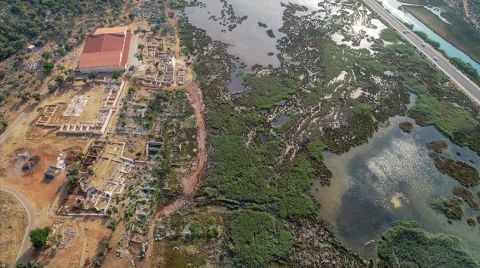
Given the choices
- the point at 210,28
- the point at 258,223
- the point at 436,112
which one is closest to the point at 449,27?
the point at 436,112

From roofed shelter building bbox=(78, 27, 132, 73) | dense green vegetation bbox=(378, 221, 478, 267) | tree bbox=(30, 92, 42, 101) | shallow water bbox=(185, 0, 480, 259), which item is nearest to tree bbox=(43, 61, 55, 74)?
roofed shelter building bbox=(78, 27, 132, 73)

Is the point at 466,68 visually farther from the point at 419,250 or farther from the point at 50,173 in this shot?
the point at 50,173

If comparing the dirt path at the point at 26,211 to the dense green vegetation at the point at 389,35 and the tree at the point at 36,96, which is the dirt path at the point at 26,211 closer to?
the tree at the point at 36,96

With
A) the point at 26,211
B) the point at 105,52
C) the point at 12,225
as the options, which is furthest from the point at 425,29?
the point at 12,225

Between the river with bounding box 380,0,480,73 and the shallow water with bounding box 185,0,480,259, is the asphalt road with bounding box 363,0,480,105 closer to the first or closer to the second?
the river with bounding box 380,0,480,73

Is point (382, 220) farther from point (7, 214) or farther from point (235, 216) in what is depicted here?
point (7, 214)

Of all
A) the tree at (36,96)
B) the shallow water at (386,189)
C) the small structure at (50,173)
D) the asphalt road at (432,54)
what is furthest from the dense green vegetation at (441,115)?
the tree at (36,96)
